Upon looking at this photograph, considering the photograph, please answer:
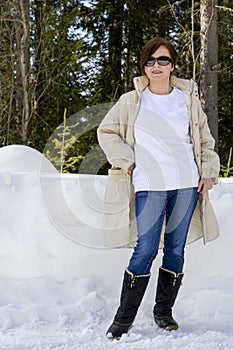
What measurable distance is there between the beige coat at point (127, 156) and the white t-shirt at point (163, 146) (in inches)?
1.6

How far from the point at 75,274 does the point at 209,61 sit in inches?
251

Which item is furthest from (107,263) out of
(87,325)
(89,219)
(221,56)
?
(221,56)

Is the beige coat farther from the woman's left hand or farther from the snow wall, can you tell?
the snow wall

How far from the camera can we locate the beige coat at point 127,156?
2.76 metres

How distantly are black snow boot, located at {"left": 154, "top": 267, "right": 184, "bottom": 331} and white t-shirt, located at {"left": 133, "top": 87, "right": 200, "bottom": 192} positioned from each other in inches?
21.5

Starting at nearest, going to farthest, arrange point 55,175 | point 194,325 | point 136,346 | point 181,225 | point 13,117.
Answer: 1. point 136,346
2. point 181,225
3. point 194,325
4. point 55,175
5. point 13,117

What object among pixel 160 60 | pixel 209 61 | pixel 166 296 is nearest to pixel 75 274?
pixel 166 296

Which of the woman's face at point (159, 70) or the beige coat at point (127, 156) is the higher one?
the woman's face at point (159, 70)

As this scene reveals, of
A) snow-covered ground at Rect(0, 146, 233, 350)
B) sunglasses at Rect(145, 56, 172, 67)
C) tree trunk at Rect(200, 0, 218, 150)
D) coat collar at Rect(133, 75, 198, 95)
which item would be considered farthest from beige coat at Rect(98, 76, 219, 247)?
tree trunk at Rect(200, 0, 218, 150)

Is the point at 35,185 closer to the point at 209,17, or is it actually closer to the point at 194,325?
the point at 194,325

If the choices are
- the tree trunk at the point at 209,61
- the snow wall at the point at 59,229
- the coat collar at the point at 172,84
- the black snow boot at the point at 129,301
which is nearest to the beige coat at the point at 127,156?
the coat collar at the point at 172,84

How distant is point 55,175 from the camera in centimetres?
424

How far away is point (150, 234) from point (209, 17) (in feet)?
23.4

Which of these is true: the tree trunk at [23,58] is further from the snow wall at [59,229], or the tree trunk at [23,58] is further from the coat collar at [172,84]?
the coat collar at [172,84]
